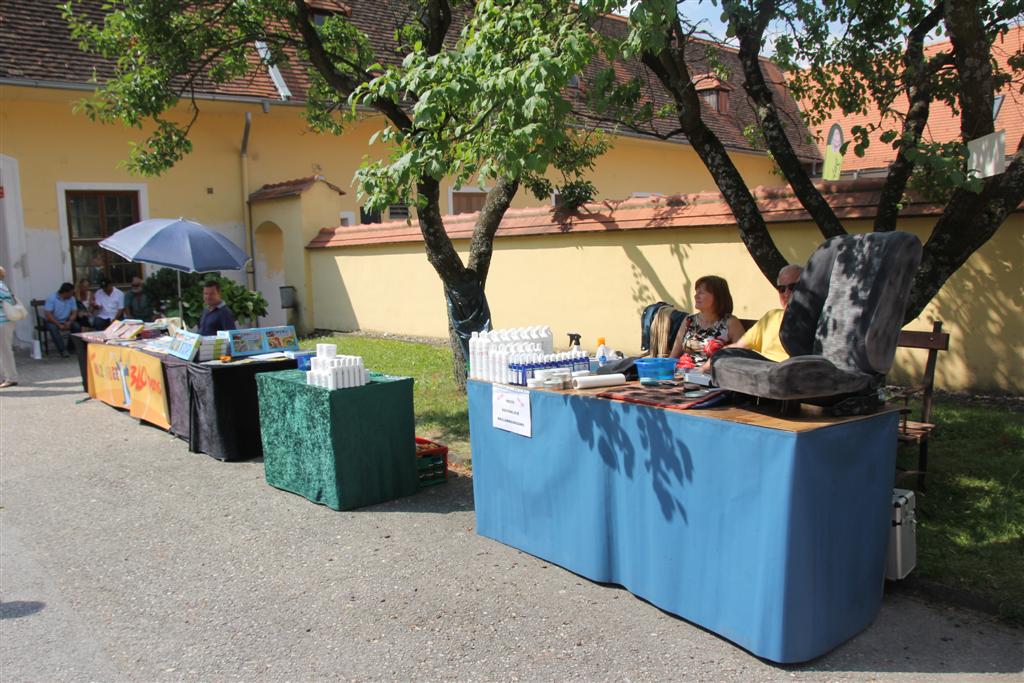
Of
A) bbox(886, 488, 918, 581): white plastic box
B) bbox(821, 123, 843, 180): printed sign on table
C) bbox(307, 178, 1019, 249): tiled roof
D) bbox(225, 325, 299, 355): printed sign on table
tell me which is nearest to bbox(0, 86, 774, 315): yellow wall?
bbox(307, 178, 1019, 249): tiled roof

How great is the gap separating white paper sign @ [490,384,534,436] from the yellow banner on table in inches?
193

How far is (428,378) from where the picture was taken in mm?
10695

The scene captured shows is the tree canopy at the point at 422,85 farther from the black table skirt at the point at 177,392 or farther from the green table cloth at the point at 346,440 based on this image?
the black table skirt at the point at 177,392

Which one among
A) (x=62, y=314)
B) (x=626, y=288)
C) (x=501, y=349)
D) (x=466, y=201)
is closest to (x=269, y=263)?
(x=62, y=314)

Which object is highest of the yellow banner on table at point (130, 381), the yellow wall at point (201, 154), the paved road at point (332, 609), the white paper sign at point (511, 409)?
the yellow wall at point (201, 154)

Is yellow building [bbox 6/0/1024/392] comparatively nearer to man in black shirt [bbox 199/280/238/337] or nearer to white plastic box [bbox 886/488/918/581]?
white plastic box [bbox 886/488/918/581]

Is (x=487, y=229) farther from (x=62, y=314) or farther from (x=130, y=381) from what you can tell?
(x=62, y=314)

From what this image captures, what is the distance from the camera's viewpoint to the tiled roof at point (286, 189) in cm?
1669

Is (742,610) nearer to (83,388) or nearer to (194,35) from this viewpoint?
(194,35)

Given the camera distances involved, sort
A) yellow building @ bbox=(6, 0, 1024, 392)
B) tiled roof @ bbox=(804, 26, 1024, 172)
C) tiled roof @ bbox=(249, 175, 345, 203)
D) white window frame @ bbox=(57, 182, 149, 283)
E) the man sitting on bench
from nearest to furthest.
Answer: yellow building @ bbox=(6, 0, 1024, 392) → the man sitting on bench → white window frame @ bbox=(57, 182, 149, 283) → tiled roof @ bbox=(249, 175, 345, 203) → tiled roof @ bbox=(804, 26, 1024, 172)

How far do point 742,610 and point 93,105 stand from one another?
32.2 feet

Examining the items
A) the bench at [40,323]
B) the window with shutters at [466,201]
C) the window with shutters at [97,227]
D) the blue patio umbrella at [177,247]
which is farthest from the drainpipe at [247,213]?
the blue patio umbrella at [177,247]

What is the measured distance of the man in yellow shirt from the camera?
5.45 m

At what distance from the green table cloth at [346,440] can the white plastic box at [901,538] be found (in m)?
3.40
